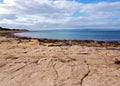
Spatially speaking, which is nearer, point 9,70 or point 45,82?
point 45,82

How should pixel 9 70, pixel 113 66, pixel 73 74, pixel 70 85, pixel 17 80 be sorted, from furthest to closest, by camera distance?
pixel 113 66 → pixel 9 70 → pixel 73 74 → pixel 17 80 → pixel 70 85

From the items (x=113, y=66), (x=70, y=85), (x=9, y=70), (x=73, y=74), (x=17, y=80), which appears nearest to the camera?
(x=70, y=85)

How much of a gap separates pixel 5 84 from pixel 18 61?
279 cm

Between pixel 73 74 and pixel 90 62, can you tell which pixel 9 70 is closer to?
pixel 73 74

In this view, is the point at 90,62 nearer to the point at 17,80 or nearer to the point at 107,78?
the point at 107,78

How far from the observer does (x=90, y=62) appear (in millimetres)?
9703

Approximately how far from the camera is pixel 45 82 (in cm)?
702

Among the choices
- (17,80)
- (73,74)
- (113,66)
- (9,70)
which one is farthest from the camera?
(113,66)

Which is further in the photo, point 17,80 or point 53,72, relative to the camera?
point 53,72

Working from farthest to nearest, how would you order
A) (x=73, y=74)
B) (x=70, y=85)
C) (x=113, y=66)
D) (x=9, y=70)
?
(x=113, y=66)
(x=9, y=70)
(x=73, y=74)
(x=70, y=85)

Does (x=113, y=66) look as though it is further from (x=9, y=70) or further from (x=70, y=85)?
(x=9, y=70)

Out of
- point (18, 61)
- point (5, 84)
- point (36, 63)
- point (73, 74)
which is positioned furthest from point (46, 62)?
point (5, 84)

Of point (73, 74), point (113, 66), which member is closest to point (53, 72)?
Result: point (73, 74)

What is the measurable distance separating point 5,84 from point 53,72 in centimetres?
191
